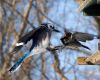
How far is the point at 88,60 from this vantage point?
3.53 metres

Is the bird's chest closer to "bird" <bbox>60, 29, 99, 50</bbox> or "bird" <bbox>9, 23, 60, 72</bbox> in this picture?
"bird" <bbox>9, 23, 60, 72</bbox>

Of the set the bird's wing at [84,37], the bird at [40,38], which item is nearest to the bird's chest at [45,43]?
the bird at [40,38]

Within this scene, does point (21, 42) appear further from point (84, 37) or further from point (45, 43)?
point (84, 37)

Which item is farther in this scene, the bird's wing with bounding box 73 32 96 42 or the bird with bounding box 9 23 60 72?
the bird with bounding box 9 23 60 72

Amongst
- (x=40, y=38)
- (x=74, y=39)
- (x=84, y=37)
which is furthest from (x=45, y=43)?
(x=84, y=37)

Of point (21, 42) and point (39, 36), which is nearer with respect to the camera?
point (21, 42)

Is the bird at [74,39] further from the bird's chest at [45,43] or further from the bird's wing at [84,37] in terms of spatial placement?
the bird's chest at [45,43]

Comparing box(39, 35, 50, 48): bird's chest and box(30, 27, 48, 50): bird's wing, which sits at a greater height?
box(30, 27, 48, 50): bird's wing

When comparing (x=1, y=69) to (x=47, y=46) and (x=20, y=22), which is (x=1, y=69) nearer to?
(x=20, y=22)

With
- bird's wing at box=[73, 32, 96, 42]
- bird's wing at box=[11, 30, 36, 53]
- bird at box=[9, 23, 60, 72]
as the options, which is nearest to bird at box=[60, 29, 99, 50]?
bird's wing at box=[73, 32, 96, 42]

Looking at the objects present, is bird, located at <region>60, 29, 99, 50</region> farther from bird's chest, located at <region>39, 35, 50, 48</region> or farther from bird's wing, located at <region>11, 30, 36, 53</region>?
bird's wing, located at <region>11, 30, 36, 53</region>

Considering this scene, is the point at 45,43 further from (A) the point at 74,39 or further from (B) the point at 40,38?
(A) the point at 74,39

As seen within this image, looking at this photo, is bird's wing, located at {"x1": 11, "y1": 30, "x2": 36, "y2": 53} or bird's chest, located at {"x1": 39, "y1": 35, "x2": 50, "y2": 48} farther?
bird's chest, located at {"x1": 39, "y1": 35, "x2": 50, "y2": 48}

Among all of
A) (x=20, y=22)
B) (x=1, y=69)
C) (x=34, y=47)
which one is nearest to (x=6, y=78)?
(x=1, y=69)
